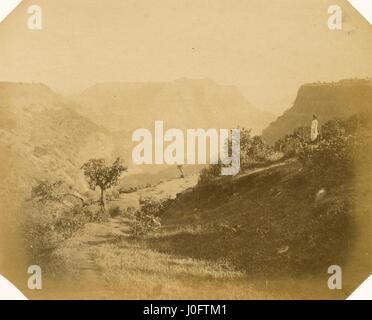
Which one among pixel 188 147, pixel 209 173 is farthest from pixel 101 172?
pixel 209 173

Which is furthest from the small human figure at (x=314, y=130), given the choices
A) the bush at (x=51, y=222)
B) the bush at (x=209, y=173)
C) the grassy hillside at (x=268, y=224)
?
the bush at (x=51, y=222)

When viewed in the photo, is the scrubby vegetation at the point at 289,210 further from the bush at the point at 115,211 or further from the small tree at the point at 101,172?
the small tree at the point at 101,172

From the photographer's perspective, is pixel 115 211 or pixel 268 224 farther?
pixel 115 211

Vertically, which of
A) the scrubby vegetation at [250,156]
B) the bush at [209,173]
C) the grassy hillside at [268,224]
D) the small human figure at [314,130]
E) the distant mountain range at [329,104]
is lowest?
the grassy hillside at [268,224]

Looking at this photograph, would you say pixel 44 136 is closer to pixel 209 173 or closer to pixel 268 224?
pixel 209 173

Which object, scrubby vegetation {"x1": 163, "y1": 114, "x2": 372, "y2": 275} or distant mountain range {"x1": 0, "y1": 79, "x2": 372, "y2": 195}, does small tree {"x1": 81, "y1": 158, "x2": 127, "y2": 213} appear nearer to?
distant mountain range {"x1": 0, "y1": 79, "x2": 372, "y2": 195}

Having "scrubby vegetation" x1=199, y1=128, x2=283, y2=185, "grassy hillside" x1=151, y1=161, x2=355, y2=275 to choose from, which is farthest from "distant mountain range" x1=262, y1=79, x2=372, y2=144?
"grassy hillside" x1=151, y1=161, x2=355, y2=275
